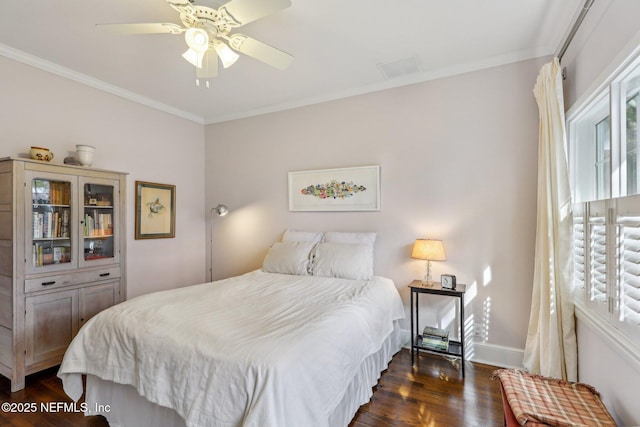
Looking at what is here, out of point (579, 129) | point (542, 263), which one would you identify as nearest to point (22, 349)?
point (542, 263)

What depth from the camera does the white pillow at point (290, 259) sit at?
3.04m

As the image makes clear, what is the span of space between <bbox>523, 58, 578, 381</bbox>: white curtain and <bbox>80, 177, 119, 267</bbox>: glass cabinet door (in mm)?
3706

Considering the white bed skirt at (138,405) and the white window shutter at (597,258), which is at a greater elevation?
the white window shutter at (597,258)

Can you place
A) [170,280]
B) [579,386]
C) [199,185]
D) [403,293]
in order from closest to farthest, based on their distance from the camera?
[579,386] → [403,293] → [170,280] → [199,185]

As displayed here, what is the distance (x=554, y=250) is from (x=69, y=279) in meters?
3.83

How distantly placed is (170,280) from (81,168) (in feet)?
5.69

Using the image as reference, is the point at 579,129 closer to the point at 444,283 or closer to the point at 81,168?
the point at 444,283

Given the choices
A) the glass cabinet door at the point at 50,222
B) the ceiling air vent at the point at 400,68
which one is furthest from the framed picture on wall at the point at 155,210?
the ceiling air vent at the point at 400,68

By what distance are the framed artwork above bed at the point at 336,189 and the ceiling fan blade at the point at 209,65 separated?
1.62 metres

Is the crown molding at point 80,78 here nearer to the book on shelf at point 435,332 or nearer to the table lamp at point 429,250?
the table lamp at point 429,250

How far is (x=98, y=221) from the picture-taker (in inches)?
113

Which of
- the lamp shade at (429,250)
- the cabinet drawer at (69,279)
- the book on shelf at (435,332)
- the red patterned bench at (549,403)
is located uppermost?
the lamp shade at (429,250)

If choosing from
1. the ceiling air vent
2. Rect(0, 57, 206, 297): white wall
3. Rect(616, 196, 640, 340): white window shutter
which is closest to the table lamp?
Rect(616, 196, 640, 340): white window shutter

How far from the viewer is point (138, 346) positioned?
159 centimetres
